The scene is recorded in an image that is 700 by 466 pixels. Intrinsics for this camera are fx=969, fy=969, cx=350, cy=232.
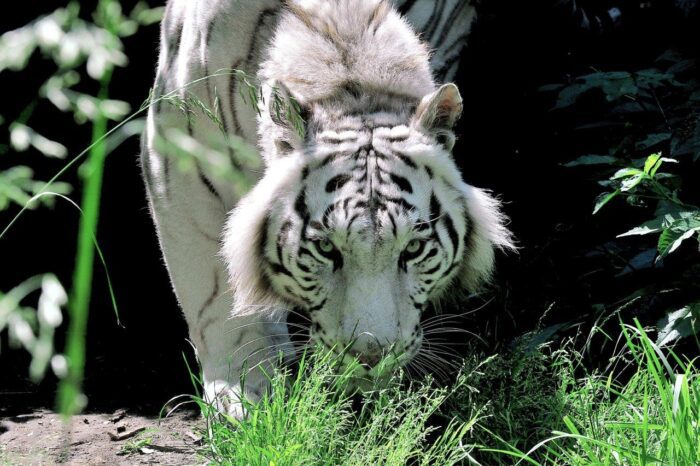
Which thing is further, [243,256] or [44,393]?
[44,393]

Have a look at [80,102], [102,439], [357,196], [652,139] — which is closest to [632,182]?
[652,139]

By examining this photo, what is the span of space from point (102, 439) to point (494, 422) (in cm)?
163

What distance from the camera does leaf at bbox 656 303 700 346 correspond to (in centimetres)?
318

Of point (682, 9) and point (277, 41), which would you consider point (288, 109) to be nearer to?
point (277, 41)

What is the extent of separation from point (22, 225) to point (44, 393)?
1.64m

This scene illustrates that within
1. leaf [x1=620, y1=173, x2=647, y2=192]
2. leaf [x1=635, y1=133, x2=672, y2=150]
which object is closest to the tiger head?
leaf [x1=620, y1=173, x2=647, y2=192]

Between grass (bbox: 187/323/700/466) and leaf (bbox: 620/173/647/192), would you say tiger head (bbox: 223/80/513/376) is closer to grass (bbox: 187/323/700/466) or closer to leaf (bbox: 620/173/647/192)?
grass (bbox: 187/323/700/466)

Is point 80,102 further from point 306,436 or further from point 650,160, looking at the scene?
point 650,160

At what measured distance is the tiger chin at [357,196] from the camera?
9.36ft

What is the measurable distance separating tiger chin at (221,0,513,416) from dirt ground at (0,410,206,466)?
2.06 feet

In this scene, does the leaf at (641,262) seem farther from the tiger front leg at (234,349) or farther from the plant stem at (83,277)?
the plant stem at (83,277)

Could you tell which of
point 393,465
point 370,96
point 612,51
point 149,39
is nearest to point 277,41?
point 370,96

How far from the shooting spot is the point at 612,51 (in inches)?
174

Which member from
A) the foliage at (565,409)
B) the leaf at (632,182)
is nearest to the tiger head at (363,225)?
the foliage at (565,409)
